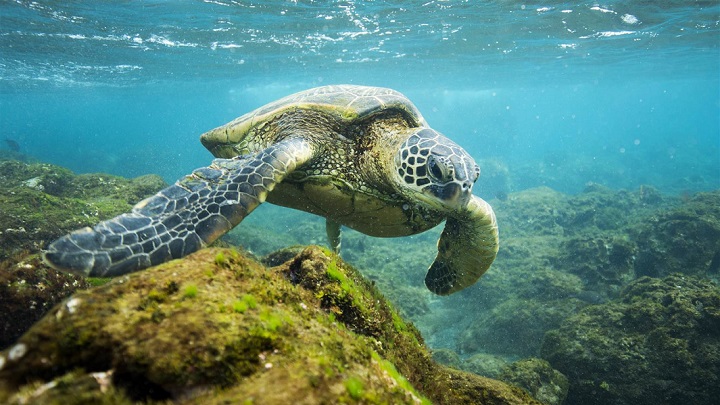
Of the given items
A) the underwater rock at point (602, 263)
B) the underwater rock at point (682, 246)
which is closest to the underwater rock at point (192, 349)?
the underwater rock at point (602, 263)

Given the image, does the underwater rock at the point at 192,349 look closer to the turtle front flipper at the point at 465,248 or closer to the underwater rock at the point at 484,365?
the turtle front flipper at the point at 465,248

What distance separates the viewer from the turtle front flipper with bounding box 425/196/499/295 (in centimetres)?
414

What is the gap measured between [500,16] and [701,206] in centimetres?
1108

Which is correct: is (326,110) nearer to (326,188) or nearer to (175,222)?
(326,188)

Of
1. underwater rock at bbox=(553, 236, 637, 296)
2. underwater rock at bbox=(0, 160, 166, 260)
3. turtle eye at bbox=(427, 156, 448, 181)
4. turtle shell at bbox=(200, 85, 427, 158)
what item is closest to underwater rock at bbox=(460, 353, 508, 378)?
underwater rock at bbox=(553, 236, 637, 296)

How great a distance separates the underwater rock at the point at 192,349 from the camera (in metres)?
1.18

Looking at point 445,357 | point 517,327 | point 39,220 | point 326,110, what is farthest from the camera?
point 517,327

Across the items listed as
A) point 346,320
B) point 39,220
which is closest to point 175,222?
point 346,320

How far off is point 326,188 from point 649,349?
5214 millimetres

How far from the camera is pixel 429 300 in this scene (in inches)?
429

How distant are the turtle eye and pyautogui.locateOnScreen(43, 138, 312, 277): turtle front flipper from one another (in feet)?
4.47

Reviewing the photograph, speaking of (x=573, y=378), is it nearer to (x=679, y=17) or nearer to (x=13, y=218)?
(x=13, y=218)

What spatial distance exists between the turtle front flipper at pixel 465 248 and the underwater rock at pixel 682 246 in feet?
25.7

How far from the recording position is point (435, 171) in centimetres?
335
